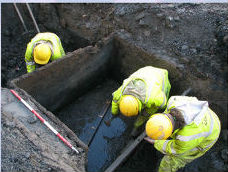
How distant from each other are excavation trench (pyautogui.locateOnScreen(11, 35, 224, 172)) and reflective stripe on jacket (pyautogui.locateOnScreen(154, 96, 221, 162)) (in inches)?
43.2

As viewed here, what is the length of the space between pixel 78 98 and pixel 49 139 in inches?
91.1

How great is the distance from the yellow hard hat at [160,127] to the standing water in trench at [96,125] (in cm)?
191

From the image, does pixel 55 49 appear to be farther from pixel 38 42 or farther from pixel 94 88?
pixel 94 88

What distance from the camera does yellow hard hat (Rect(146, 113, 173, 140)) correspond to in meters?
2.80

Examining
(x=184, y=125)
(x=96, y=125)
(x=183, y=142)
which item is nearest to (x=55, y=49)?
(x=96, y=125)

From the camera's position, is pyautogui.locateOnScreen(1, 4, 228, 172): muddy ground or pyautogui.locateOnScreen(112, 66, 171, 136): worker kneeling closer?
pyautogui.locateOnScreen(112, 66, 171, 136): worker kneeling

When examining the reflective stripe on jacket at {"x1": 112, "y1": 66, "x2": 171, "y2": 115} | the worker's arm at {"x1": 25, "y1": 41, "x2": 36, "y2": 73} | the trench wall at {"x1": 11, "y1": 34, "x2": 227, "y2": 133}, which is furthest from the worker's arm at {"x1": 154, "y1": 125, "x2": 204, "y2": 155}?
the worker's arm at {"x1": 25, "y1": 41, "x2": 36, "y2": 73}

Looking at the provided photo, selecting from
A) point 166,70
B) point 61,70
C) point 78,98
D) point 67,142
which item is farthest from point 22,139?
point 166,70

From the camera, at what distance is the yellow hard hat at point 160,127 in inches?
110

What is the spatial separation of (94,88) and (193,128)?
133 inches

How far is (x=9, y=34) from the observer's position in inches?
259

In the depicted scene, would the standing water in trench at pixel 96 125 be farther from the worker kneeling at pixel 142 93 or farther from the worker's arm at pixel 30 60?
the worker's arm at pixel 30 60

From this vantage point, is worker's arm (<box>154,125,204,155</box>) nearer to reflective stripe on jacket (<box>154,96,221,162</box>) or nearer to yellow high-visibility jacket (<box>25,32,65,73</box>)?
reflective stripe on jacket (<box>154,96,221,162</box>)

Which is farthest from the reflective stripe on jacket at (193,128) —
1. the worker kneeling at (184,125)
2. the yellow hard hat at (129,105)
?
the yellow hard hat at (129,105)
